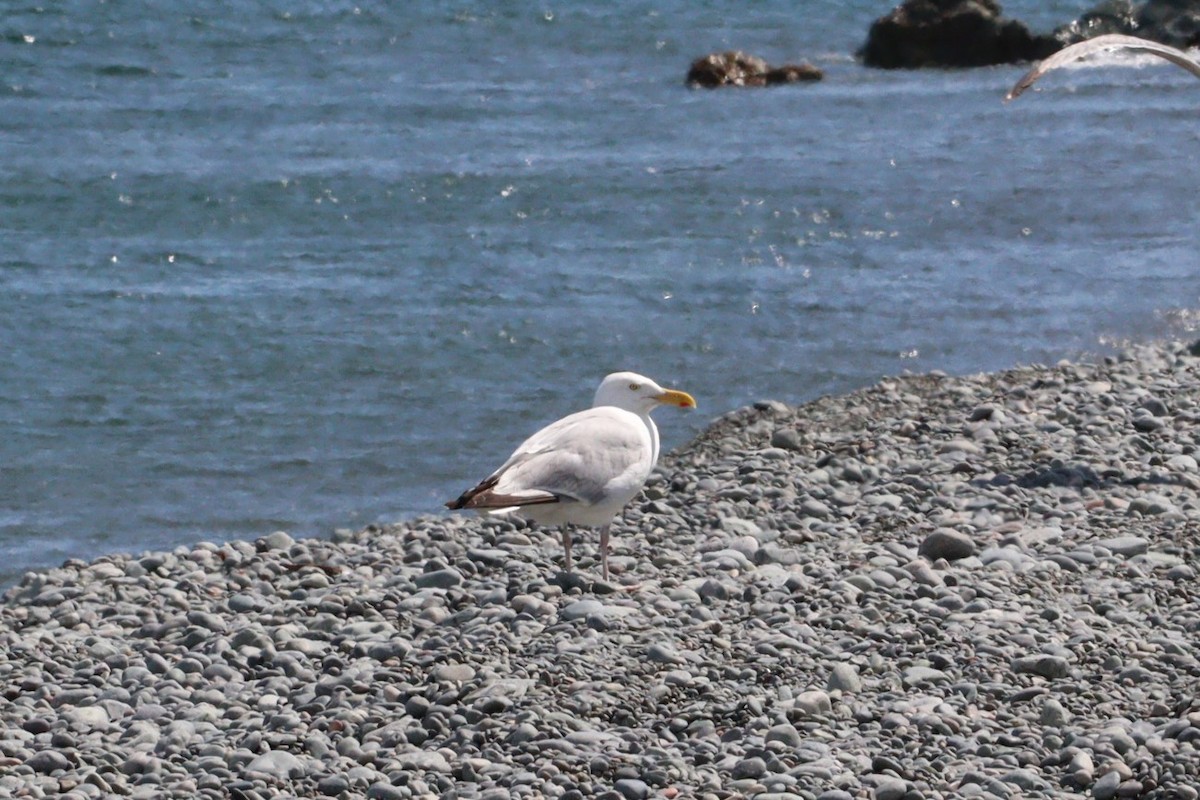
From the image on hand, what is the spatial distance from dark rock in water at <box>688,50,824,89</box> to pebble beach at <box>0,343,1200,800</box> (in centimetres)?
1857

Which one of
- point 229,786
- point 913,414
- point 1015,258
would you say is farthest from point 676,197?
point 229,786

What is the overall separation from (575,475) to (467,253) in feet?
32.4

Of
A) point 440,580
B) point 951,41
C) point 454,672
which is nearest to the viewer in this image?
point 454,672

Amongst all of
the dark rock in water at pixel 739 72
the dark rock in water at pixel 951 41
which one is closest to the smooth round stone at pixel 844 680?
the dark rock in water at pixel 739 72

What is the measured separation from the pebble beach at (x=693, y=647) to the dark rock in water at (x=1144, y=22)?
21646 millimetres

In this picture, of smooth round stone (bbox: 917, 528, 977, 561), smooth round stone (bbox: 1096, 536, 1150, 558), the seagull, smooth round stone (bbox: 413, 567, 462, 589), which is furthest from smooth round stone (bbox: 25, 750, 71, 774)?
smooth round stone (bbox: 1096, 536, 1150, 558)

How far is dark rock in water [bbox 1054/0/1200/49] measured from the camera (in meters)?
29.5

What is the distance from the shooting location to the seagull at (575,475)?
7.07m

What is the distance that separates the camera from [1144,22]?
3031 cm

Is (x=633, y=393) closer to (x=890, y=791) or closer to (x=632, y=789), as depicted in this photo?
(x=632, y=789)

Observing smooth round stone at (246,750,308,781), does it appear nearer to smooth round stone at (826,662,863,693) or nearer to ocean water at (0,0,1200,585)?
smooth round stone at (826,662,863,693)

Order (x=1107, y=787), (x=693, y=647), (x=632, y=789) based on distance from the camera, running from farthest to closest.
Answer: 1. (x=693, y=647)
2. (x=632, y=789)
3. (x=1107, y=787)

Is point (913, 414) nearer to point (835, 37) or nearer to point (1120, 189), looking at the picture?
point (1120, 189)

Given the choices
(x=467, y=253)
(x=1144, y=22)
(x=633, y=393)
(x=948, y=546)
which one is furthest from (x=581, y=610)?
(x=1144, y=22)
